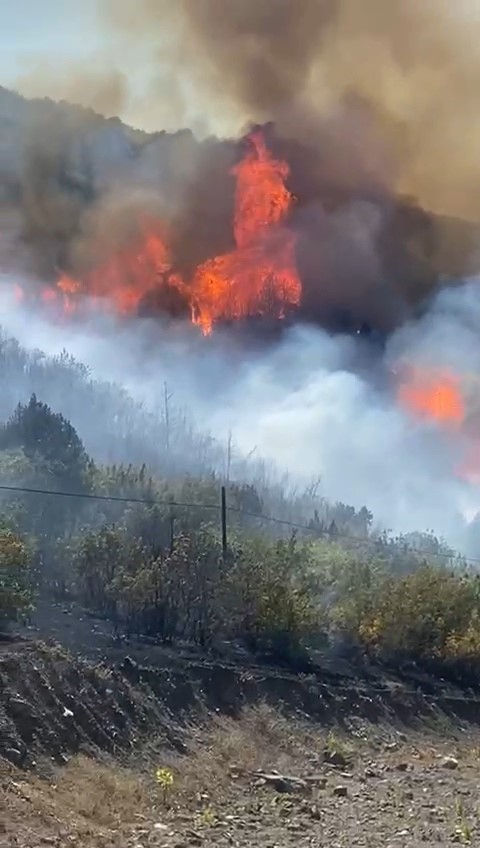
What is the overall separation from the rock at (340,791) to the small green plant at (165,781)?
3.41m

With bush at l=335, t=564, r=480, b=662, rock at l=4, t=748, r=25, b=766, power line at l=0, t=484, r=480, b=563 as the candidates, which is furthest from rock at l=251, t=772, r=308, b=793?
power line at l=0, t=484, r=480, b=563

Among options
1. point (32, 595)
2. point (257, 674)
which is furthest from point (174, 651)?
point (32, 595)

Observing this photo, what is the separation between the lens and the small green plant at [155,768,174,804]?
619 inches

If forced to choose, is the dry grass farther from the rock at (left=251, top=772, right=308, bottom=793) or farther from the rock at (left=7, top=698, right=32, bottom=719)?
the rock at (left=7, top=698, right=32, bottom=719)

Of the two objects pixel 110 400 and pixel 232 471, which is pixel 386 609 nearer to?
pixel 232 471

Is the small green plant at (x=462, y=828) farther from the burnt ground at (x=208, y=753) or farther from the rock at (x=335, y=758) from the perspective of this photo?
the rock at (x=335, y=758)

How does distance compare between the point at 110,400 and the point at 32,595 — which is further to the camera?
the point at 110,400

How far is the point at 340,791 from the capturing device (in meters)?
17.5

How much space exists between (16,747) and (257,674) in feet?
32.1

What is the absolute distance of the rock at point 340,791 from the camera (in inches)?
684

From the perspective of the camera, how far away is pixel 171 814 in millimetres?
14828

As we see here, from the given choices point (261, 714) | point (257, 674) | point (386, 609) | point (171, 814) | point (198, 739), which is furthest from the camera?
point (386, 609)

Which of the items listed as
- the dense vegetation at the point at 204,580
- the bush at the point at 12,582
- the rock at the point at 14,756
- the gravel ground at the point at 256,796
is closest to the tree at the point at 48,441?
the dense vegetation at the point at 204,580

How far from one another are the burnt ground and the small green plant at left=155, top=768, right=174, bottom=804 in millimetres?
44
